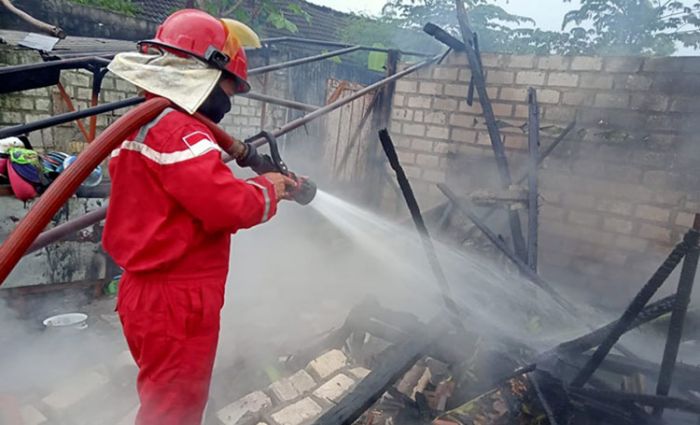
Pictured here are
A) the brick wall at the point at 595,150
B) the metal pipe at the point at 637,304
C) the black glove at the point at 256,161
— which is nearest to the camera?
the metal pipe at the point at 637,304

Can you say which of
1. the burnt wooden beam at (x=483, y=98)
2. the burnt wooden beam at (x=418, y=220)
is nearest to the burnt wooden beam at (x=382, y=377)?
the burnt wooden beam at (x=418, y=220)

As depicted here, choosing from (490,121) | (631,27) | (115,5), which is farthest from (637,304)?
(631,27)

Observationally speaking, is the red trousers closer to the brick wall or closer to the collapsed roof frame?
the collapsed roof frame

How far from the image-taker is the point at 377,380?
2.29 m

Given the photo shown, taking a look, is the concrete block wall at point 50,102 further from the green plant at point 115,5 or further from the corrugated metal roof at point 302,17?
the corrugated metal roof at point 302,17

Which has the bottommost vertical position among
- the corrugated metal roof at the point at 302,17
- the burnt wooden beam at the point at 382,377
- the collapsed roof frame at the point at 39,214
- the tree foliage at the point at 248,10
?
the burnt wooden beam at the point at 382,377

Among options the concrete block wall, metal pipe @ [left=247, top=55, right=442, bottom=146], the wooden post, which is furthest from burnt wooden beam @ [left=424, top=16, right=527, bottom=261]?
the concrete block wall

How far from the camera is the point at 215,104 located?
220cm

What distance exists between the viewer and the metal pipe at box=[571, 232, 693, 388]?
6.57 ft

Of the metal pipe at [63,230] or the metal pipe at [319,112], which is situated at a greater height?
the metal pipe at [319,112]

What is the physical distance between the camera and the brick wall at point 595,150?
14.3ft

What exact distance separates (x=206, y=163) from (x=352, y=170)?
205 inches

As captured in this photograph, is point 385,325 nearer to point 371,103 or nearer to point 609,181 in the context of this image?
point 609,181

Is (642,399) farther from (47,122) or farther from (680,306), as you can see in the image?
(47,122)
